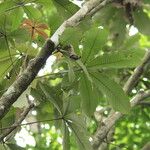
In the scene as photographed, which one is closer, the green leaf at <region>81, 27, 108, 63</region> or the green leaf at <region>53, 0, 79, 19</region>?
the green leaf at <region>81, 27, 108, 63</region>

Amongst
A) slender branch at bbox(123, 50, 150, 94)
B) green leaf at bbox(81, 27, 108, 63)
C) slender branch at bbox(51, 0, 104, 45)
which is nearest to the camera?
slender branch at bbox(51, 0, 104, 45)

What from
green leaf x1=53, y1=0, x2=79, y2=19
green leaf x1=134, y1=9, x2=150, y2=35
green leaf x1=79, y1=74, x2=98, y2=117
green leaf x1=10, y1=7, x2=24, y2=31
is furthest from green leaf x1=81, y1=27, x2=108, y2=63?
green leaf x1=134, y1=9, x2=150, y2=35

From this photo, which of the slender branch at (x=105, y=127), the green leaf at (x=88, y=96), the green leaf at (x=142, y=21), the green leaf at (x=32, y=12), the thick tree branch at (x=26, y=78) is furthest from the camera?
the green leaf at (x=142, y=21)

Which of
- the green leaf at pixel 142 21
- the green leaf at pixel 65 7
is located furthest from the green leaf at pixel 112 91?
the green leaf at pixel 142 21

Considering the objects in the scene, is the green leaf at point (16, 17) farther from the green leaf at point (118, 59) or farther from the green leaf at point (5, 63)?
the green leaf at point (118, 59)

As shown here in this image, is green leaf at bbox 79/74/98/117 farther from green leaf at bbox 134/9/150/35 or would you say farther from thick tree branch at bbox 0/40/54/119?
green leaf at bbox 134/9/150/35

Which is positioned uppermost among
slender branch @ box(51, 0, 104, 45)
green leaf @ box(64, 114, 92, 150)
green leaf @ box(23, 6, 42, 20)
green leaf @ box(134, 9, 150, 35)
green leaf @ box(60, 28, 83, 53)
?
green leaf @ box(134, 9, 150, 35)

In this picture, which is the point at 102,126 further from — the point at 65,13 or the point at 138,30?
the point at 138,30
